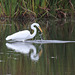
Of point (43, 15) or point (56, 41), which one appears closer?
point (56, 41)

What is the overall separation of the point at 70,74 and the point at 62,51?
2.78 m

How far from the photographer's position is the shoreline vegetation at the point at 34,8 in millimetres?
18594

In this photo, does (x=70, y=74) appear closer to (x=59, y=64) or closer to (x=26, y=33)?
(x=59, y=64)

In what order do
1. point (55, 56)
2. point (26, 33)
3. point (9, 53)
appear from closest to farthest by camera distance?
point (55, 56) → point (9, 53) → point (26, 33)

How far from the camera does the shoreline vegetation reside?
18.6 m

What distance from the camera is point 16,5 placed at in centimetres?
1870

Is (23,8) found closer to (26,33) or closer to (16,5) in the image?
(16,5)

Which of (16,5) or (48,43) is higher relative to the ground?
(16,5)

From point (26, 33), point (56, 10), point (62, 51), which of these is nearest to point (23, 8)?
point (56, 10)

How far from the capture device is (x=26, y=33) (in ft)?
36.9

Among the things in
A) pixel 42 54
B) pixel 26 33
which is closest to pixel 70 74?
pixel 42 54

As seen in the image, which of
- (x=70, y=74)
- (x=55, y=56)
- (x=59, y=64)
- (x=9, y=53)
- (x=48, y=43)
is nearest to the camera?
(x=70, y=74)

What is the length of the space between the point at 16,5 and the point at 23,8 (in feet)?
2.27

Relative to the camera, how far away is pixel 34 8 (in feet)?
62.3
